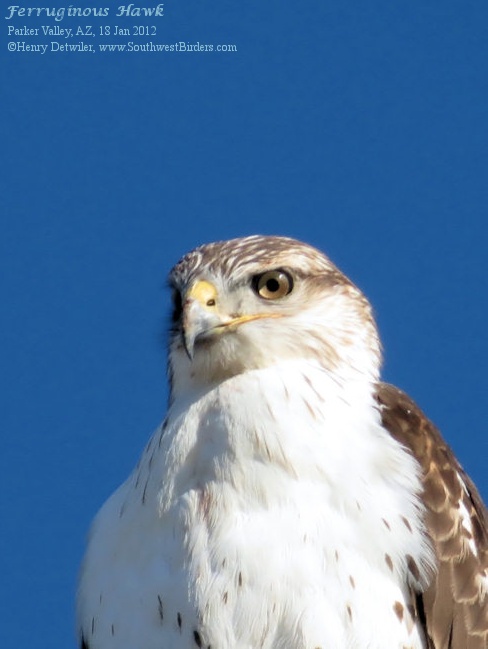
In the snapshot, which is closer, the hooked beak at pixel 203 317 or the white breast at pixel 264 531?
the white breast at pixel 264 531

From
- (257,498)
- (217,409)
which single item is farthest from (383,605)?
(217,409)

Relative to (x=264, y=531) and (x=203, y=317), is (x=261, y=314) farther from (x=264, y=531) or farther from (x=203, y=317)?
(x=264, y=531)

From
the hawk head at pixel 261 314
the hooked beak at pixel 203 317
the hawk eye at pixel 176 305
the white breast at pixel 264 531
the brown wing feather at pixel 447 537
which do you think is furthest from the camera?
the hawk eye at pixel 176 305

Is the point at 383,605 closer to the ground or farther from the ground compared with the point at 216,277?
closer to the ground

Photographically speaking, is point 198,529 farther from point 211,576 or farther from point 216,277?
point 216,277

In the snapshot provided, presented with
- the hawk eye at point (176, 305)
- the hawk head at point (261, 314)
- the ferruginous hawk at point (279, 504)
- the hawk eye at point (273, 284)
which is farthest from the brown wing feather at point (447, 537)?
the hawk eye at point (176, 305)

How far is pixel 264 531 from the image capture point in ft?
17.4

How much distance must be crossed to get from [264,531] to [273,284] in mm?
1172

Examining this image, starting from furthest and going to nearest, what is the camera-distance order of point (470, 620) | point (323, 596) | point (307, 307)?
point (307, 307), point (470, 620), point (323, 596)

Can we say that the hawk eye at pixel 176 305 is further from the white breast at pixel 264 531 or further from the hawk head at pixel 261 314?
the white breast at pixel 264 531

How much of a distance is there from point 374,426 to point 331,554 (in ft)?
2.05

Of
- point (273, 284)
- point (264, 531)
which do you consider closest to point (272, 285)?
point (273, 284)

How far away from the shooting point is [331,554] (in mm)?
5266

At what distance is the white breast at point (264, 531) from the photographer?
525 cm
